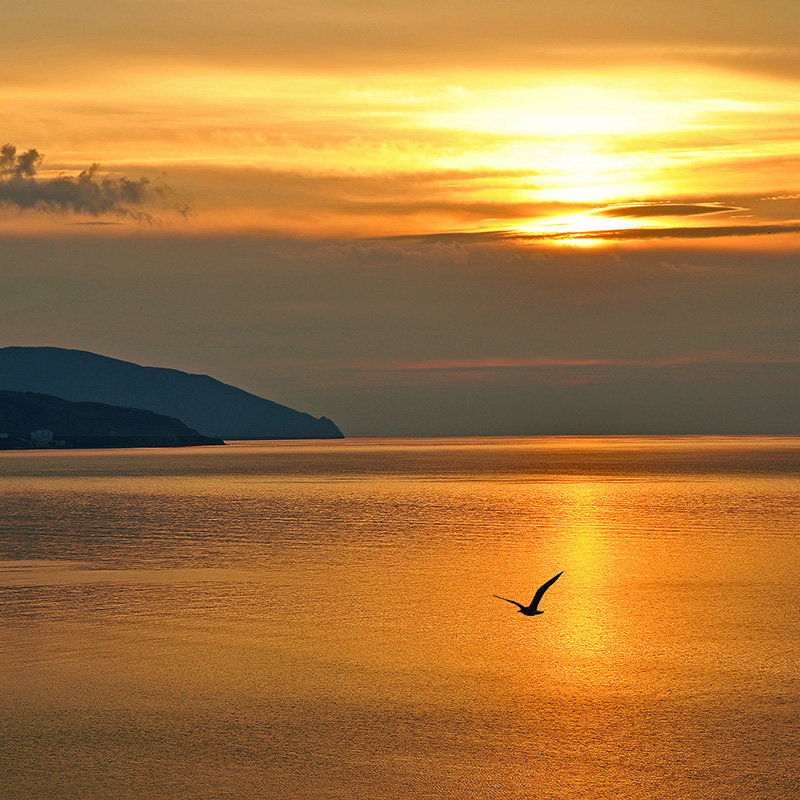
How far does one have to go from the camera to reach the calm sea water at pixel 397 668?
22.3m

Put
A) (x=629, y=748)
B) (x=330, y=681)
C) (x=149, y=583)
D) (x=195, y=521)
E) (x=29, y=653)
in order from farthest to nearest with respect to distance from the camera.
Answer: (x=195, y=521), (x=149, y=583), (x=29, y=653), (x=330, y=681), (x=629, y=748)

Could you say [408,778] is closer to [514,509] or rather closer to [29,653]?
[29,653]

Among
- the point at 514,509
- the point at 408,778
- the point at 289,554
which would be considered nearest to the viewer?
the point at 408,778

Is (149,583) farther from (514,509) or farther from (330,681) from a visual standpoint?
(514,509)

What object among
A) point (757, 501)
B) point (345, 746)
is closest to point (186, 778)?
point (345, 746)

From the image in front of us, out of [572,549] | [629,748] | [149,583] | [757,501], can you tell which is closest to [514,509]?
[757,501]

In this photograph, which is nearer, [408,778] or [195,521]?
[408,778]

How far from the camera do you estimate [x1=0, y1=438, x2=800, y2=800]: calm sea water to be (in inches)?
880

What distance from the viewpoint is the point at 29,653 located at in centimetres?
3186

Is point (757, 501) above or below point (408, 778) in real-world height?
below

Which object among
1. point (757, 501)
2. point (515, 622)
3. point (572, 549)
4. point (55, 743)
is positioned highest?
point (55, 743)

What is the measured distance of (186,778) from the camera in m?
22.0

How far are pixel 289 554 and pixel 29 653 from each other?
28098 millimetres

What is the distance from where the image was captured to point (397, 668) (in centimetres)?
3089
